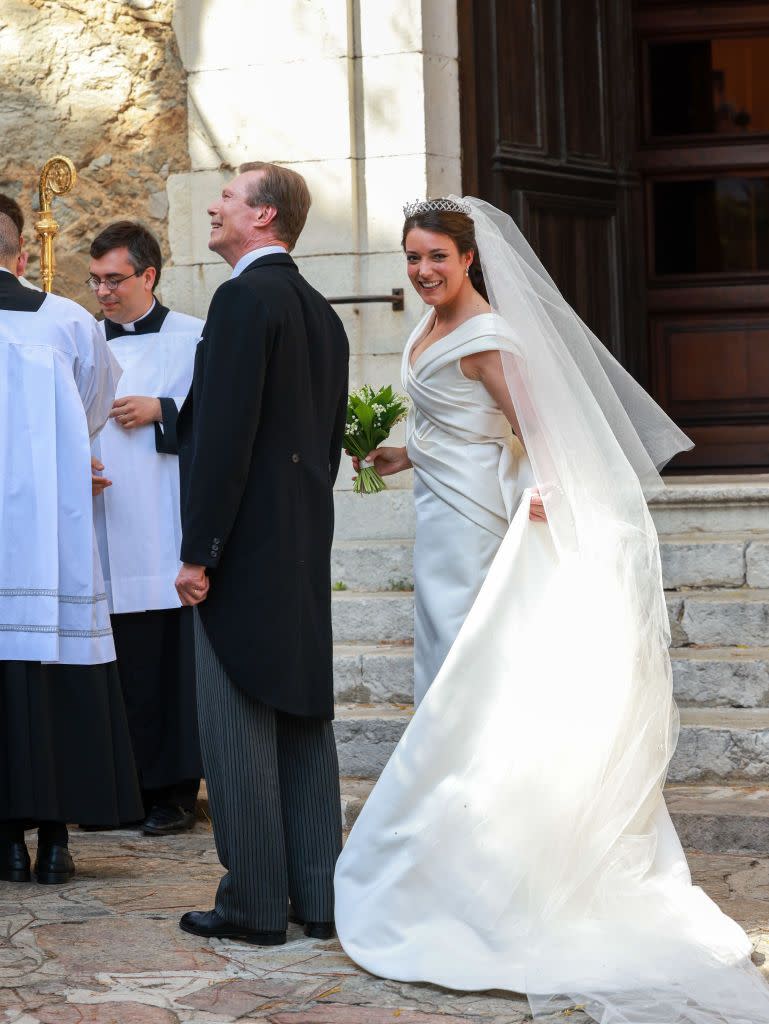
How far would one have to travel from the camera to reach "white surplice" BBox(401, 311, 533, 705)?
431 cm

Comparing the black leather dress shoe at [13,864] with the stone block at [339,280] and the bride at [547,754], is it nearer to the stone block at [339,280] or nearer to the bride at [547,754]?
the bride at [547,754]

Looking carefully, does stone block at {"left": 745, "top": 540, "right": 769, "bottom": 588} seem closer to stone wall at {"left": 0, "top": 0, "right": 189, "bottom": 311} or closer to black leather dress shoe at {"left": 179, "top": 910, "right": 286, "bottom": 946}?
black leather dress shoe at {"left": 179, "top": 910, "right": 286, "bottom": 946}

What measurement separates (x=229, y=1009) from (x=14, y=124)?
5346mm

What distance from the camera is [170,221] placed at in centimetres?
741

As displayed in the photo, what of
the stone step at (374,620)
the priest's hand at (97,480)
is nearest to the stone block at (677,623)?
the stone step at (374,620)

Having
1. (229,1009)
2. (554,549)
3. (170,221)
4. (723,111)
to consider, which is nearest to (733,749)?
(554,549)

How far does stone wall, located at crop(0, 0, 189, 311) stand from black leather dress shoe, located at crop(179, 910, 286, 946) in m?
4.29

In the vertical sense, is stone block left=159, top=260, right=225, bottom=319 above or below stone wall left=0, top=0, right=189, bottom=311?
below

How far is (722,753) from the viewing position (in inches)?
209

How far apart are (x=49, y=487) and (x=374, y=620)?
2.09m

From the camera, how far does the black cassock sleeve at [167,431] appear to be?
535 cm

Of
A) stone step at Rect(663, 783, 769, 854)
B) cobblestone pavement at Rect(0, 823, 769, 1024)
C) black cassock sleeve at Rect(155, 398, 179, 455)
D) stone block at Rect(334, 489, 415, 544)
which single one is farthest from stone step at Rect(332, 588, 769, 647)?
cobblestone pavement at Rect(0, 823, 769, 1024)

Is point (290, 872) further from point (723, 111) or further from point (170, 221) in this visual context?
point (723, 111)

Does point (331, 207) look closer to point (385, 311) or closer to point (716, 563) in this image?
point (385, 311)
